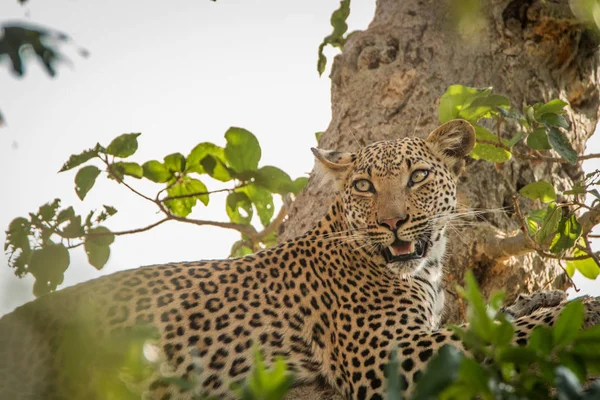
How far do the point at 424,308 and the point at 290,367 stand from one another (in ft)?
4.05

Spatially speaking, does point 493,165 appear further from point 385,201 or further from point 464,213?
point 385,201

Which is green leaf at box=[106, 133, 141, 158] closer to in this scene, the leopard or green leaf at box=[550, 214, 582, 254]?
the leopard

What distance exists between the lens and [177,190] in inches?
334

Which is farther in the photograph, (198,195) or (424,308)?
(198,195)

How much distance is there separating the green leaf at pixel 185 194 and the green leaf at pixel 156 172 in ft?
0.52

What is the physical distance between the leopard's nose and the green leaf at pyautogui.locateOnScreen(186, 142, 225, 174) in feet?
9.56

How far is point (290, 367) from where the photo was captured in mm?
5395

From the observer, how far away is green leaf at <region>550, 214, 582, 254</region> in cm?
593

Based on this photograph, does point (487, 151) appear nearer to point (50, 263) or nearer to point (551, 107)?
point (551, 107)

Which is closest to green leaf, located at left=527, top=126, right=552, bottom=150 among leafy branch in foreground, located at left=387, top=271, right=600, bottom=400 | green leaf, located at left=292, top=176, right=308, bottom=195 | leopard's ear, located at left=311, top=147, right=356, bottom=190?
leopard's ear, located at left=311, top=147, right=356, bottom=190

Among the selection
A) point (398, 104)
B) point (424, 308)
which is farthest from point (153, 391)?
point (398, 104)

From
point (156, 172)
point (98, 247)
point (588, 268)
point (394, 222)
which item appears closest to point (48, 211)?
point (98, 247)

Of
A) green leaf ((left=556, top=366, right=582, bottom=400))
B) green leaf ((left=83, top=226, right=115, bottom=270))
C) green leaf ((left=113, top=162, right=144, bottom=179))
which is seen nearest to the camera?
green leaf ((left=556, top=366, right=582, bottom=400))

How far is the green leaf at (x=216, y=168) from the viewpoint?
8227mm
